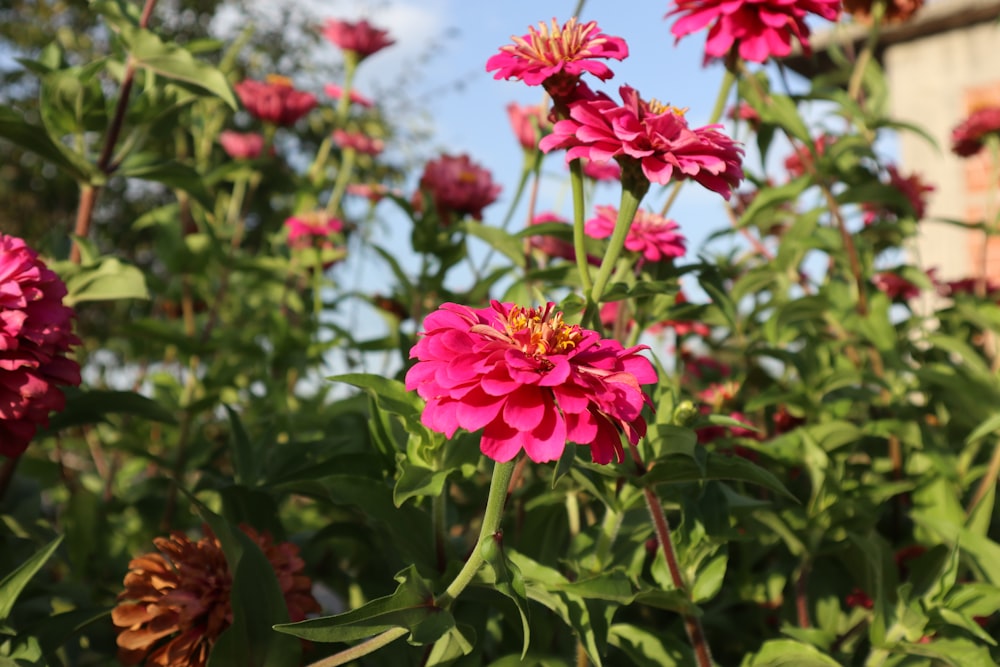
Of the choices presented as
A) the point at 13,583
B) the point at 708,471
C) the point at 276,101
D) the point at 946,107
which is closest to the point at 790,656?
the point at 708,471

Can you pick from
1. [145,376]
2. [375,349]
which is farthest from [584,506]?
[145,376]

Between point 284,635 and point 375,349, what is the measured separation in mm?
1070

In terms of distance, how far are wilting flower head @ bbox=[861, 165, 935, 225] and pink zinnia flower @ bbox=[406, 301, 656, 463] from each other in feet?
3.93

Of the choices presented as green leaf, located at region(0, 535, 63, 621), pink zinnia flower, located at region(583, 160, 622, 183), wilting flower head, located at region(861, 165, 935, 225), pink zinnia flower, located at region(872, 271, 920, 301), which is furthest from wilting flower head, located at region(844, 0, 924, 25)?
green leaf, located at region(0, 535, 63, 621)

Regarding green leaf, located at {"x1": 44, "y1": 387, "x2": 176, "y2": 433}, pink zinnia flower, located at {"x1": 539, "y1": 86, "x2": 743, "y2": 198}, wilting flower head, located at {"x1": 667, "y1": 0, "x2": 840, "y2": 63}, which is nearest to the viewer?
pink zinnia flower, located at {"x1": 539, "y1": 86, "x2": 743, "y2": 198}

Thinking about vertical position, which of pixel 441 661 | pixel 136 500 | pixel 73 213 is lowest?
pixel 73 213

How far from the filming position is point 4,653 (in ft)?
3.55

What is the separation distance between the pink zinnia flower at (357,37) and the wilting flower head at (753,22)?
142cm

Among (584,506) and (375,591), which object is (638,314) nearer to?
(584,506)

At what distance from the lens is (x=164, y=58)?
148cm

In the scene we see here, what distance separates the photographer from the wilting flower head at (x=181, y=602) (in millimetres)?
Result: 1040

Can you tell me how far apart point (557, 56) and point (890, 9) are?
4.24ft

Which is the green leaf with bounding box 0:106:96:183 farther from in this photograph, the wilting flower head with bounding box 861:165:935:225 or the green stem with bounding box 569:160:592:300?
the wilting flower head with bounding box 861:165:935:225

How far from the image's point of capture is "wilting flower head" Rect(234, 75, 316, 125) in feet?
8.04
